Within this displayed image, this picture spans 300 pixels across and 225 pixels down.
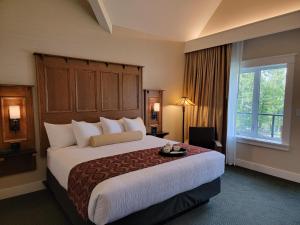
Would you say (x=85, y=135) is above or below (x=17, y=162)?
above

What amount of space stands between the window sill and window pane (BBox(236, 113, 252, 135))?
0.58ft

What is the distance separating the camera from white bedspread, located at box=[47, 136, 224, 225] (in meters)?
1.66

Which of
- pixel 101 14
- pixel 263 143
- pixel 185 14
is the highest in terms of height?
pixel 185 14

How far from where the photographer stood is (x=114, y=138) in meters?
3.12

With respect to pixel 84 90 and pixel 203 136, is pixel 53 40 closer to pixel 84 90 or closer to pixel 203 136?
pixel 84 90

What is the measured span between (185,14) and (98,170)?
3.76 meters

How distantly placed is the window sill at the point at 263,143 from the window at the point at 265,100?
0.03 m

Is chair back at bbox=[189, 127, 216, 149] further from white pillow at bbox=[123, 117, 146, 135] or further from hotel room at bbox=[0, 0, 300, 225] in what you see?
white pillow at bbox=[123, 117, 146, 135]

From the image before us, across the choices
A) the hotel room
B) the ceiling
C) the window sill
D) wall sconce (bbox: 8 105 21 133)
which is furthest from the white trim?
wall sconce (bbox: 8 105 21 133)

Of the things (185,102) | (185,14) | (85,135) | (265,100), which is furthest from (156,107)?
(265,100)

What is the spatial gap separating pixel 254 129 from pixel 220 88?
113 cm

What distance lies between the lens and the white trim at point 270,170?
3.44 meters

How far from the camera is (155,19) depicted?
4.06m

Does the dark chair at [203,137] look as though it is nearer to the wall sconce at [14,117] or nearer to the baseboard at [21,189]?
the baseboard at [21,189]
